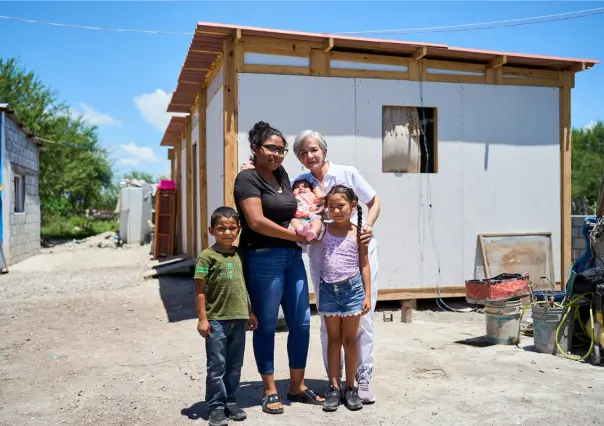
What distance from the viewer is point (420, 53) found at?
7.73m

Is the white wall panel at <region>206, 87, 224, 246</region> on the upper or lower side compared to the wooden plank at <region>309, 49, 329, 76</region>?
lower

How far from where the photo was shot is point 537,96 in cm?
858

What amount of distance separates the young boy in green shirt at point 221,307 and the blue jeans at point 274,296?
0.10m

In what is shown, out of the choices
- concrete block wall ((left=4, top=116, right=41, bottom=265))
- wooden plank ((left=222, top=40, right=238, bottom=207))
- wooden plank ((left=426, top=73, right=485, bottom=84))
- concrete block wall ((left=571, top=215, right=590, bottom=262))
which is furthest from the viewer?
concrete block wall ((left=4, top=116, right=41, bottom=265))

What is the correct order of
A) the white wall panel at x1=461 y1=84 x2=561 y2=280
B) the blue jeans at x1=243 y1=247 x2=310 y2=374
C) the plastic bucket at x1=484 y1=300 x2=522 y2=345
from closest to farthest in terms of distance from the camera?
the blue jeans at x1=243 y1=247 x2=310 y2=374 → the plastic bucket at x1=484 y1=300 x2=522 y2=345 → the white wall panel at x1=461 y1=84 x2=561 y2=280

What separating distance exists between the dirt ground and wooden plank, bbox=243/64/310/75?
3.31 metres

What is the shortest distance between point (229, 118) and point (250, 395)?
393cm

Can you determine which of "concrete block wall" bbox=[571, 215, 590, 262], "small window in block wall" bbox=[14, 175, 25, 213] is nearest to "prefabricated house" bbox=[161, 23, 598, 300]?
"concrete block wall" bbox=[571, 215, 590, 262]

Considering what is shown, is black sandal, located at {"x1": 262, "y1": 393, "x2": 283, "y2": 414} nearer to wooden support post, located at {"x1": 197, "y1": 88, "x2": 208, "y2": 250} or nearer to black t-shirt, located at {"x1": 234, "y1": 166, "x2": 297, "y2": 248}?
black t-shirt, located at {"x1": 234, "y1": 166, "x2": 297, "y2": 248}

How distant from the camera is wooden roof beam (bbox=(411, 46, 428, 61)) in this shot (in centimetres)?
764

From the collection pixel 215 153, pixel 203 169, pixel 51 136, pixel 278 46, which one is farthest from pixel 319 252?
pixel 51 136

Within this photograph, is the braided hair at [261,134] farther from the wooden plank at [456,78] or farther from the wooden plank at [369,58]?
the wooden plank at [456,78]

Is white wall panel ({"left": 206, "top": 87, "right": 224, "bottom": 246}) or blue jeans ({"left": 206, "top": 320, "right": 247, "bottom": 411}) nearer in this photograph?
blue jeans ({"left": 206, "top": 320, "right": 247, "bottom": 411})

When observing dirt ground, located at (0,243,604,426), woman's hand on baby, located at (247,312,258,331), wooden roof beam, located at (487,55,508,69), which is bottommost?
dirt ground, located at (0,243,604,426)
